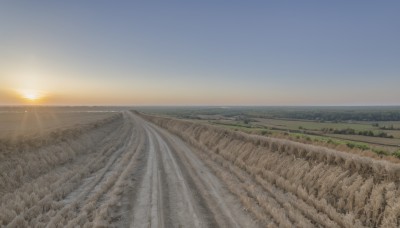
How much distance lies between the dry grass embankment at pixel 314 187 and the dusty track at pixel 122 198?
1.11 metres

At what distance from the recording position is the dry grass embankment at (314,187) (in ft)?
33.7

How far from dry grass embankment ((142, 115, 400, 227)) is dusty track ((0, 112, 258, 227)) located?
1.11m

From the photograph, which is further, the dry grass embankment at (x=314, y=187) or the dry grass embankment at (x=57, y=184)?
the dry grass embankment at (x=57, y=184)

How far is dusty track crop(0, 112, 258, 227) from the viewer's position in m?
10.5

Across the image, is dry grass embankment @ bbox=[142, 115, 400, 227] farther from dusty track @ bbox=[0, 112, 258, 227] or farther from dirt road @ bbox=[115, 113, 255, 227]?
dusty track @ bbox=[0, 112, 258, 227]

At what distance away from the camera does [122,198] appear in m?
13.3

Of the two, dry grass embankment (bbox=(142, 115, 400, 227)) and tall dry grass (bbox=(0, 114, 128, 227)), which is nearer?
dry grass embankment (bbox=(142, 115, 400, 227))

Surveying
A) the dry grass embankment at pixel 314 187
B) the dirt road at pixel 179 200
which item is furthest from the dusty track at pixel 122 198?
the dry grass embankment at pixel 314 187

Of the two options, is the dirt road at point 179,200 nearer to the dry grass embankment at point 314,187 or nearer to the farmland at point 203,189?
the farmland at point 203,189

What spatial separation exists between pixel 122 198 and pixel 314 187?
8323 mm

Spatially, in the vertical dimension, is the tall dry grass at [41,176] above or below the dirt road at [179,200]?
above

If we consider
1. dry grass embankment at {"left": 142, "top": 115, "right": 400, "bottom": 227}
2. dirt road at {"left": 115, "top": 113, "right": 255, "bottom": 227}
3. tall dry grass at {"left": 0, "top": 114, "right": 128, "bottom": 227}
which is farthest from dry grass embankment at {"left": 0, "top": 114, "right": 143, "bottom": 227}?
dry grass embankment at {"left": 142, "top": 115, "right": 400, "bottom": 227}

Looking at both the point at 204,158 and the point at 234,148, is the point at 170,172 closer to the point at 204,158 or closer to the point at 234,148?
the point at 204,158

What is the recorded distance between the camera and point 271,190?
46.7 ft
